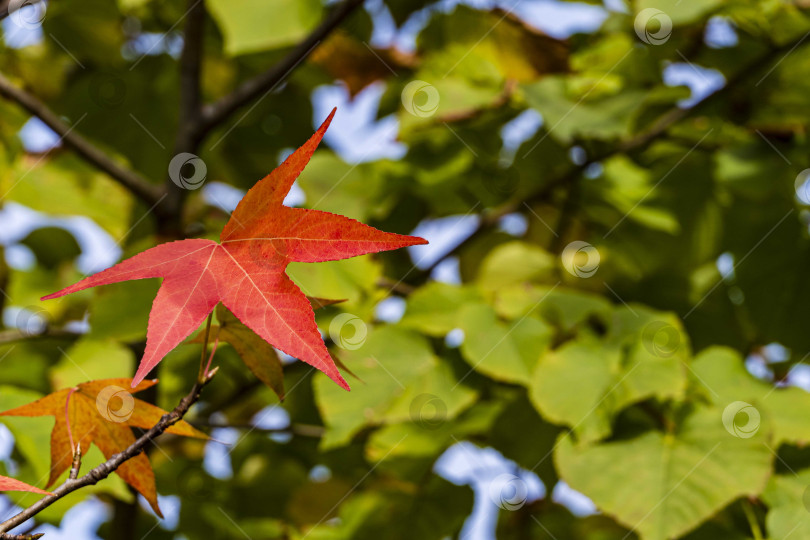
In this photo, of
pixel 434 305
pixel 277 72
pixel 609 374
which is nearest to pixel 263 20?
pixel 277 72

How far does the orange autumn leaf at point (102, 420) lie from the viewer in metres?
0.49

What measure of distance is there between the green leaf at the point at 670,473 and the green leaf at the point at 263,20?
0.78 meters

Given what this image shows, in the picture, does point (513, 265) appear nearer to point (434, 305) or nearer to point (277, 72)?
point (434, 305)

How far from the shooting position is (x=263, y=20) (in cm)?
117

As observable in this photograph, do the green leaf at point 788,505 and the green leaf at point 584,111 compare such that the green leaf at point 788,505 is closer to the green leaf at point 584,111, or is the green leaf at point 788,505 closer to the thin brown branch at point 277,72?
the green leaf at point 584,111

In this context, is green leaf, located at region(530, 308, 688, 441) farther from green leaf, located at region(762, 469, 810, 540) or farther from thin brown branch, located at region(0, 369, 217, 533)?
thin brown branch, located at region(0, 369, 217, 533)

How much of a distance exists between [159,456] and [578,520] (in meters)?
0.91

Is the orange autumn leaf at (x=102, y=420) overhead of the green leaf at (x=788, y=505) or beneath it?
overhead

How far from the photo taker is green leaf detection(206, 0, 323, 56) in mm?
1146

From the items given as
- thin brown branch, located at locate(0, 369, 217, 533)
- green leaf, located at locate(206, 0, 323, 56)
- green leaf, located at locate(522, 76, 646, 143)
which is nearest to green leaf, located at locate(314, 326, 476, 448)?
green leaf, located at locate(522, 76, 646, 143)

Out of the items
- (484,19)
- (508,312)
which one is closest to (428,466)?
(508,312)

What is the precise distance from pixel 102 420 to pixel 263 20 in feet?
2.74

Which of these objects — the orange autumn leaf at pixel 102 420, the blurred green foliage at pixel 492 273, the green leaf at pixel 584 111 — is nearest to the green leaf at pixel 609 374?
the blurred green foliage at pixel 492 273

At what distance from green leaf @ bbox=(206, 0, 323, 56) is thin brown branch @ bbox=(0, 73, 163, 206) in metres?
0.27
